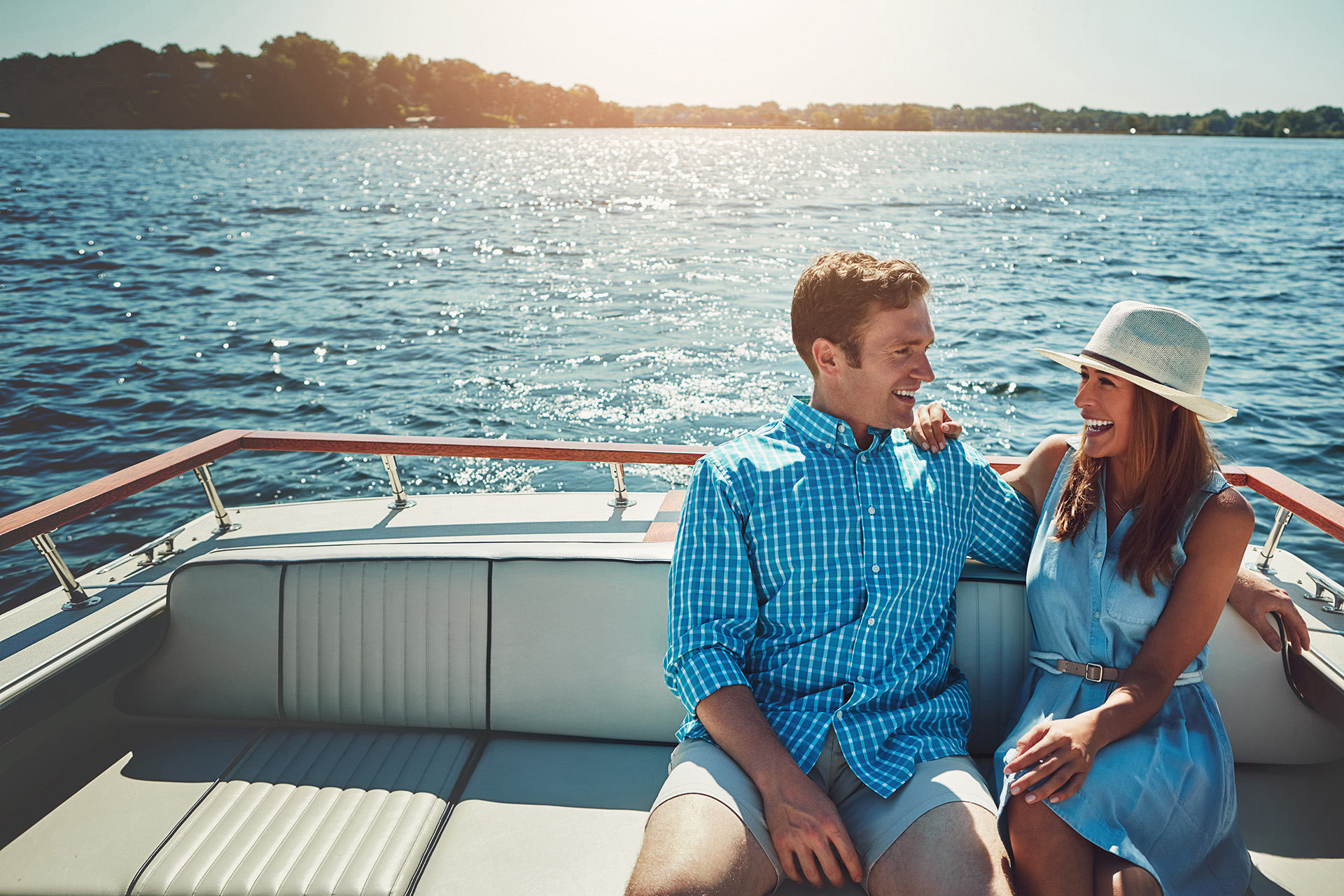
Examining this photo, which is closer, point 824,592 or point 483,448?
point 824,592

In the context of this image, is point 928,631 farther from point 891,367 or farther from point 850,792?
point 891,367

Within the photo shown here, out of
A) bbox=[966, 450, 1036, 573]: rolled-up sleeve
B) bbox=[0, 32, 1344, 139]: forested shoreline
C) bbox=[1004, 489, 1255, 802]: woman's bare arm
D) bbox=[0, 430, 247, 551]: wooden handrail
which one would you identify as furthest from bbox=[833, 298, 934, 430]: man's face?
bbox=[0, 32, 1344, 139]: forested shoreline

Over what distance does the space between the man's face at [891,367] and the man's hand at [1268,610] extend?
2.85 feet

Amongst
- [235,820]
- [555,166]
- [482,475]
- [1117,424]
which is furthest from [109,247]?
Answer: [555,166]

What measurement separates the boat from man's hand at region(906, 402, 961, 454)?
0.40m

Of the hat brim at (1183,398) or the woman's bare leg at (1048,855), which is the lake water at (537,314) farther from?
the woman's bare leg at (1048,855)

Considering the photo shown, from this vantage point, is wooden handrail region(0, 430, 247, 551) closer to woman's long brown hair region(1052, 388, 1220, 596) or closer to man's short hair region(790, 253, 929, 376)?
man's short hair region(790, 253, 929, 376)

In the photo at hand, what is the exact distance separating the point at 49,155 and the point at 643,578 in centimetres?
5067

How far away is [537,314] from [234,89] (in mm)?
73838

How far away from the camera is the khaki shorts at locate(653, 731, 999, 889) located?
63.0 inches

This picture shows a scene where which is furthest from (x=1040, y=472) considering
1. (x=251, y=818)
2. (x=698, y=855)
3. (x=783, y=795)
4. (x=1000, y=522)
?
(x=251, y=818)

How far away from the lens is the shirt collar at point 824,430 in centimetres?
196

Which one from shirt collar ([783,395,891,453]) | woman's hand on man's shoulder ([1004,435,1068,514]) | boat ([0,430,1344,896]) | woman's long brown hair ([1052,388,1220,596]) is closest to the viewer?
woman's long brown hair ([1052,388,1220,596])

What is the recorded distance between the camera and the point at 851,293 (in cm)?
193
